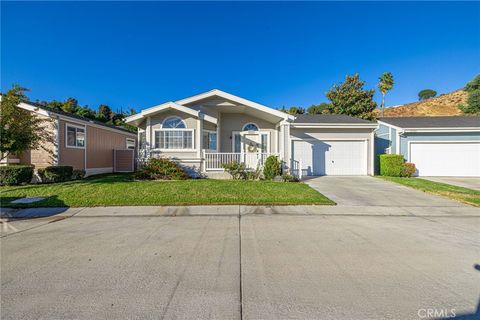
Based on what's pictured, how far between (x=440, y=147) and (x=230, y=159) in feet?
42.1

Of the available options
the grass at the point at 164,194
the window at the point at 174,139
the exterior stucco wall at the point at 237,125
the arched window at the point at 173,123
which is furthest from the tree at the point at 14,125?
the exterior stucco wall at the point at 237,125

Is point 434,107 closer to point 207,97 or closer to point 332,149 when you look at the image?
point 332,149

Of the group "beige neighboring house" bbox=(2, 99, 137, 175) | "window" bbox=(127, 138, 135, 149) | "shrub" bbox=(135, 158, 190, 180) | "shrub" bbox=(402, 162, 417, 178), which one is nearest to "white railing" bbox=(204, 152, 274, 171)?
"shrub" bbox=(135, 158, 190, 180)

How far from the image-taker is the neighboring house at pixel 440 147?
13.1 meters

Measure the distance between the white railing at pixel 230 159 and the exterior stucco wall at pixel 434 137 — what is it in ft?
29.1

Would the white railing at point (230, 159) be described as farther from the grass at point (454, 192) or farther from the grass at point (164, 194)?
the grass at point (454, 192)

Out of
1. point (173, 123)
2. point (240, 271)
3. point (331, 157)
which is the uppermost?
point (173, 123)

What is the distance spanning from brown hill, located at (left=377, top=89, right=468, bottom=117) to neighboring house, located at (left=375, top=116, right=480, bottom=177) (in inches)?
1558

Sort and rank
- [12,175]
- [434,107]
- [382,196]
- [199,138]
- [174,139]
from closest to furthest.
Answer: [382,196] < [12,175] < [199,138] < [174,139] < [434,107]

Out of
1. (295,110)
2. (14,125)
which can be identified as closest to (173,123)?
(14,125)

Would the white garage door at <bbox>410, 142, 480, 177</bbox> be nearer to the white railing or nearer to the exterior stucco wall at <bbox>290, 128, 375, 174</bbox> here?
the exterior stucco wall at <bbox>290, 128, 375, 174</bbox>

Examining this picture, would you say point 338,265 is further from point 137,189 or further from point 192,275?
point 137,189

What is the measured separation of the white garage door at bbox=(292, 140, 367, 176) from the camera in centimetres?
1338

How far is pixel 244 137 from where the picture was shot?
521 inches
